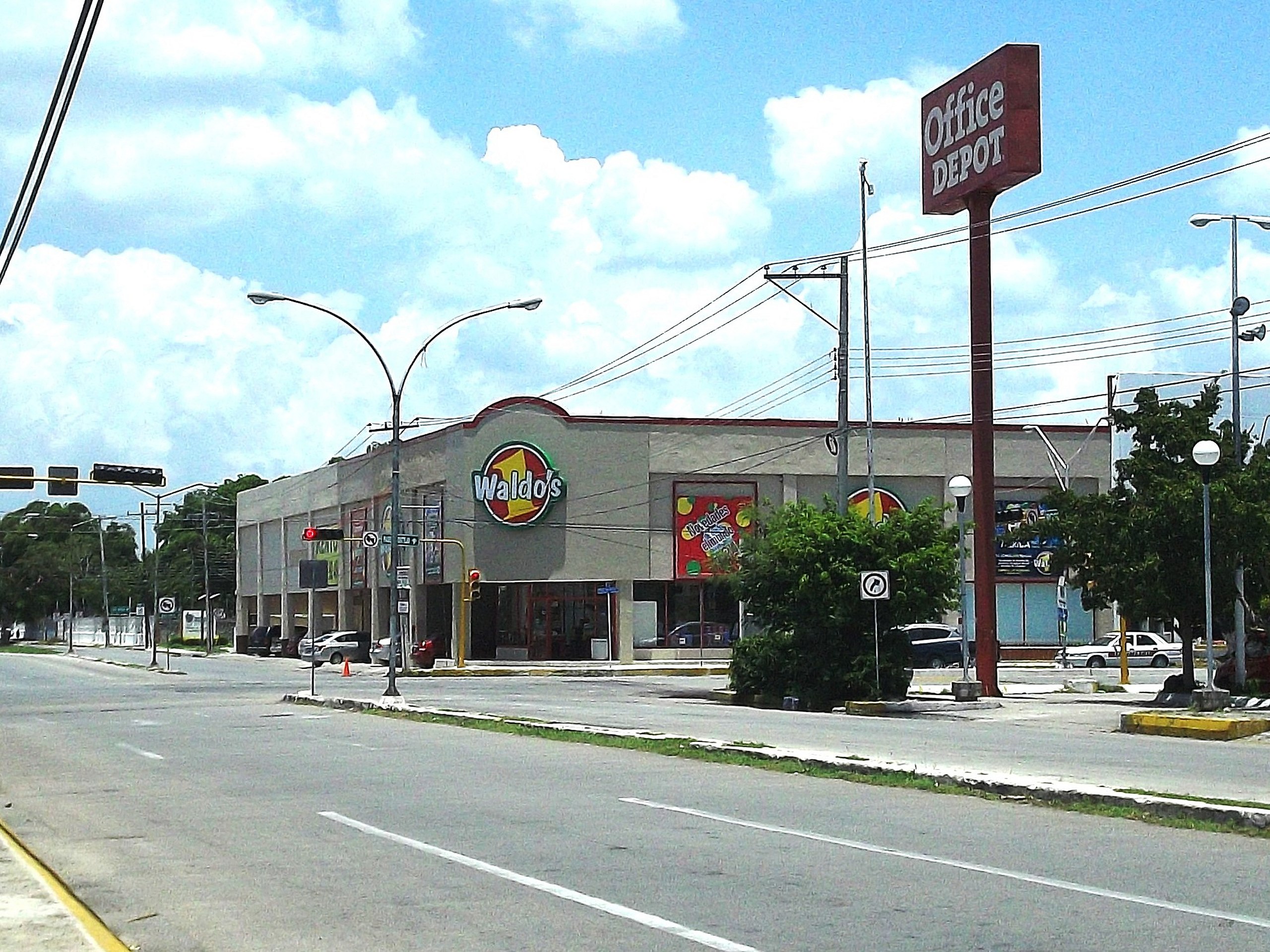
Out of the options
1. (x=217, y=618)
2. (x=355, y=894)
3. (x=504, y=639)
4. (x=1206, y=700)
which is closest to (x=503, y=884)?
(x=355, y=894)

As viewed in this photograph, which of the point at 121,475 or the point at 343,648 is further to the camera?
the point at 343,648

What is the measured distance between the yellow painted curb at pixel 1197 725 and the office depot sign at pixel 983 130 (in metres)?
16.0

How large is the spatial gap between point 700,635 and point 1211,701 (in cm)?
3859

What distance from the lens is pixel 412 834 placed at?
12.9 metres

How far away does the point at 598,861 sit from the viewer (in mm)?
11398

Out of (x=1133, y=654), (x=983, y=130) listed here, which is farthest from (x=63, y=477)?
(x=1133, y=654)

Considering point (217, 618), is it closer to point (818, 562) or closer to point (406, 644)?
point (406, 644)

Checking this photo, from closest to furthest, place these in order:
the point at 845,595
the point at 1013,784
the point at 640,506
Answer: the point at 1013,784
the point at 845,595
the point at 640,506

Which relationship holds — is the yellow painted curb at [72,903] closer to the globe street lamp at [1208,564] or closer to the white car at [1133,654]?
the globe street lamp at [1208,564]

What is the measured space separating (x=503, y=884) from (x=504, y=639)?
57.5 metres

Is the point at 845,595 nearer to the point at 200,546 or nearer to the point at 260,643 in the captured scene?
the point at 260,643

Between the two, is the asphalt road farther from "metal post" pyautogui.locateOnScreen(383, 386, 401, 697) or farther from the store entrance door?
the store entrance door

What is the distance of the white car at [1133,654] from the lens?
57938mm

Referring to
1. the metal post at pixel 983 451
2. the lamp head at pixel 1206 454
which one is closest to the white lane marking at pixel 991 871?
the lamp head at pixel 1206 454
